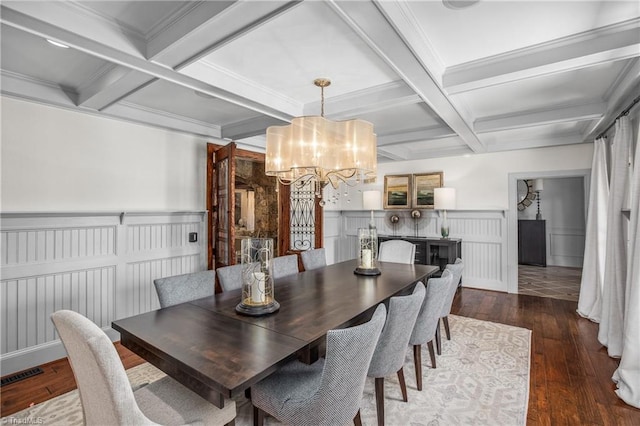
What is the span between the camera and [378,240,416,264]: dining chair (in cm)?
406

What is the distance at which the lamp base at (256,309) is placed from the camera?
188 cm

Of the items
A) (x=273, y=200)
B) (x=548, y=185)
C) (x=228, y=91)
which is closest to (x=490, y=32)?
(x=228, y=91)

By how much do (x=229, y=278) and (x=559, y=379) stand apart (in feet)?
9.20

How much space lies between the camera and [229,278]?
2.59m

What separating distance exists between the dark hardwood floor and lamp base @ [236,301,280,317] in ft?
5.23

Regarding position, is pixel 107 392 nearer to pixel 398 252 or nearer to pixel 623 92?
pixel 398 252

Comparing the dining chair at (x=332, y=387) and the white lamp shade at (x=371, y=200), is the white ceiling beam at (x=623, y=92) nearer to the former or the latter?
the dining chair at (x=332, y=387)

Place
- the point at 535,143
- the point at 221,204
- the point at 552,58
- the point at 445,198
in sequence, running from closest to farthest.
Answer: the point at 552,58, the point at 221,204, the point at 535,143, the point at 445,198

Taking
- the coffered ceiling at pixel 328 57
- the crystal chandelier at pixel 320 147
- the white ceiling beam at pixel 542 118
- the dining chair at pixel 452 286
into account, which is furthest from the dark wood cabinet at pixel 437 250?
the crystal chandelier at pixel 320 147

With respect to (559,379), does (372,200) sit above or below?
above

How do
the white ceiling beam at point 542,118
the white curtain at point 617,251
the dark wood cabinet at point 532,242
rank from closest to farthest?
the white curtain at point 617,251 < the white ceiling beam at point 542,118 < the dark wood cabinet at point 532,242

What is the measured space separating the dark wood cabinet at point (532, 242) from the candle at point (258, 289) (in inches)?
296

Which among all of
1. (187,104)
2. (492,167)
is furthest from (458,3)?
(492,167)

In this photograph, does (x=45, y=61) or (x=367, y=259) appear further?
(x=367, y=259)
